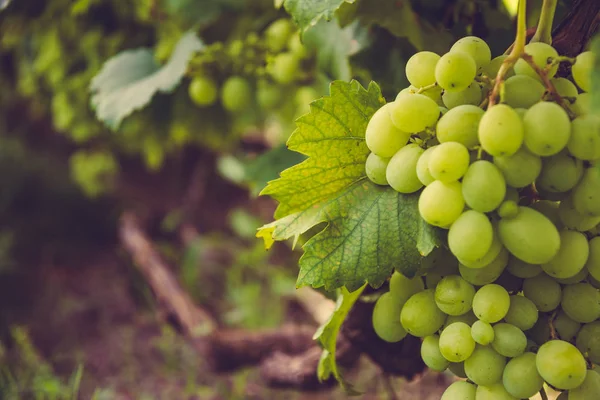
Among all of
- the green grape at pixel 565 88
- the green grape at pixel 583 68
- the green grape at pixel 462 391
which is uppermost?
the green grape at pixel 583 68

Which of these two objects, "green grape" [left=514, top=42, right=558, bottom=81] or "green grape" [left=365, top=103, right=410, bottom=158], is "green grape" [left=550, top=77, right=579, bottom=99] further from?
"green grape" [left=365, top=103, right=410, bottom=158]

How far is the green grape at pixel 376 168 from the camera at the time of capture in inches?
25.0

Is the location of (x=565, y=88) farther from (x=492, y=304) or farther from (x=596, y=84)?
(x=492, y=304)

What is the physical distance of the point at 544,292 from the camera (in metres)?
0.60

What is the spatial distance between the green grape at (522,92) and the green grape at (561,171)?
0.06 metres

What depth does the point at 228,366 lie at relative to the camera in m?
1.67

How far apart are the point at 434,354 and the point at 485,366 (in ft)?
0.22

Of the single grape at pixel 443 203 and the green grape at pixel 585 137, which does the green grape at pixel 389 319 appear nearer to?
the single grape at pixel 443 203

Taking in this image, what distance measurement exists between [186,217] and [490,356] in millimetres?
2274

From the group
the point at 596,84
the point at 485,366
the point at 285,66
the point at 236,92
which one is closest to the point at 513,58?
the point at 596,84

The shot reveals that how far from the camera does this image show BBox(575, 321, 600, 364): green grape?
59cm

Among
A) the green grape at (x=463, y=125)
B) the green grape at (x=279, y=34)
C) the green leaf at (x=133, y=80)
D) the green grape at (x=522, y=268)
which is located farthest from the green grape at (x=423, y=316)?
the green grape at (x=279, y=34)

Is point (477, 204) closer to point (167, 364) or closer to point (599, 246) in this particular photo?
point (599, 246)

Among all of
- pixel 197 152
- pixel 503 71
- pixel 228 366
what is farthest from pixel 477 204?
pixel 197 152
